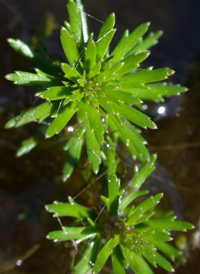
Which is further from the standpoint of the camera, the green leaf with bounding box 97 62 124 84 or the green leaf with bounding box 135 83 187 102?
A: the green leaf with bounding box 135 83 187 102

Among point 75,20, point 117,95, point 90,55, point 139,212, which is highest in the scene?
point 75,20

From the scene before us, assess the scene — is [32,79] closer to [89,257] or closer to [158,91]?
[158,91]

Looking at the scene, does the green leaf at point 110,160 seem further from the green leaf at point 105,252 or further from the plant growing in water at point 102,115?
the green leaf at point 105,252

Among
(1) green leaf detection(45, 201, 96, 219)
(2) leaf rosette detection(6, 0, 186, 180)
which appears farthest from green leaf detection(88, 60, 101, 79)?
(1) green leaf detection(45, 201, 96, 219)

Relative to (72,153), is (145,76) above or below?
above

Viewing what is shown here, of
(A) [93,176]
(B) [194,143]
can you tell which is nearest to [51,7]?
(A) [93,176]

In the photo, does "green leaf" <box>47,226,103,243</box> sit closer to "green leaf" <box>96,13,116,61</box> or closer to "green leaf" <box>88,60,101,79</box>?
"green leaf" <box>88,60,101,79</box>

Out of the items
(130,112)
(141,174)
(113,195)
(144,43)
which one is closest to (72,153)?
(113,195)
